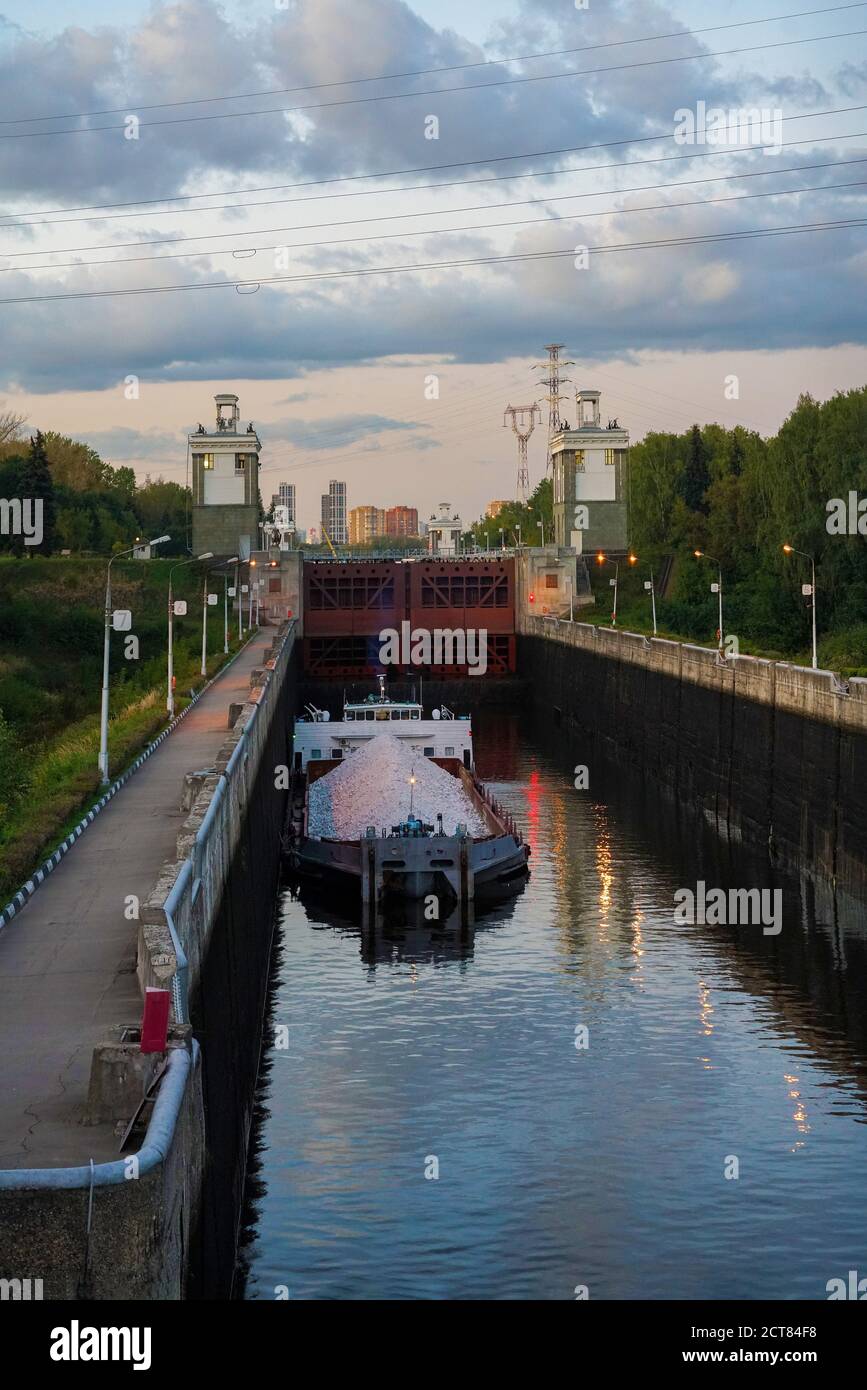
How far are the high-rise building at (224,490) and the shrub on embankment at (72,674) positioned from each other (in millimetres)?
3145

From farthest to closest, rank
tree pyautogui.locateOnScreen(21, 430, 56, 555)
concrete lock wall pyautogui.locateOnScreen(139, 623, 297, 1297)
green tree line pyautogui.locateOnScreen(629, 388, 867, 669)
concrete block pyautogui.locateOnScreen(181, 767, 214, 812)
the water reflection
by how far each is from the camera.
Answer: tree pyautogui.locateOnScreen(21, 430, 56, 555)
green tree line pyautogui.locateOnScreen(629, 388, 867, 669)
the water reflection
concrete block pyautogui.locateOnScreen(181, 767, 214, 812)
concrete lock wall pyautogui.locateOnScreen(139, 623, 297, 1297)

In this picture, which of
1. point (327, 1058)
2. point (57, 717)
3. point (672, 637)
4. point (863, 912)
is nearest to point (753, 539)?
point (672, 637)

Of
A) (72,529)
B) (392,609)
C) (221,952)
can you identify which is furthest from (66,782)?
(72,529)

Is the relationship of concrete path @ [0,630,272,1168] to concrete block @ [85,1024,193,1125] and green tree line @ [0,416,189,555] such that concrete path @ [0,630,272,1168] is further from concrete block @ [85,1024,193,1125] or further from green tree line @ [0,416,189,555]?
green tree line @ [0,416,189,555]

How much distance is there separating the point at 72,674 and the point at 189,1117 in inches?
2862

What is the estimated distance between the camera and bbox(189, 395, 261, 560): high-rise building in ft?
321

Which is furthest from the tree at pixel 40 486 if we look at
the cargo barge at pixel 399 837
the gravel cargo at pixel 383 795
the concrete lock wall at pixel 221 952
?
the concrete lock wall at pixel 221 952

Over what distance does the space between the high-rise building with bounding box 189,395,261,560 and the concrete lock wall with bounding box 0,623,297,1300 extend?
62.9 m

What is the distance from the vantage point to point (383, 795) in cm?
4325

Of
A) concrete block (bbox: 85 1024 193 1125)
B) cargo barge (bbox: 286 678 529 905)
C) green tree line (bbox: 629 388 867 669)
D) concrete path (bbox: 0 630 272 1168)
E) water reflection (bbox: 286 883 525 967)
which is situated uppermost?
green tree line (bbox: 629 388 867 669)

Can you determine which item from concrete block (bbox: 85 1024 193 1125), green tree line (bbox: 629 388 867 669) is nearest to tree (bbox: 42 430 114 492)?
green tree line (bbox: 629 388 867 669)

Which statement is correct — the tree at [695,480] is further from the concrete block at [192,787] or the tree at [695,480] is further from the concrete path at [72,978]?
the concrete block at [192,787]
